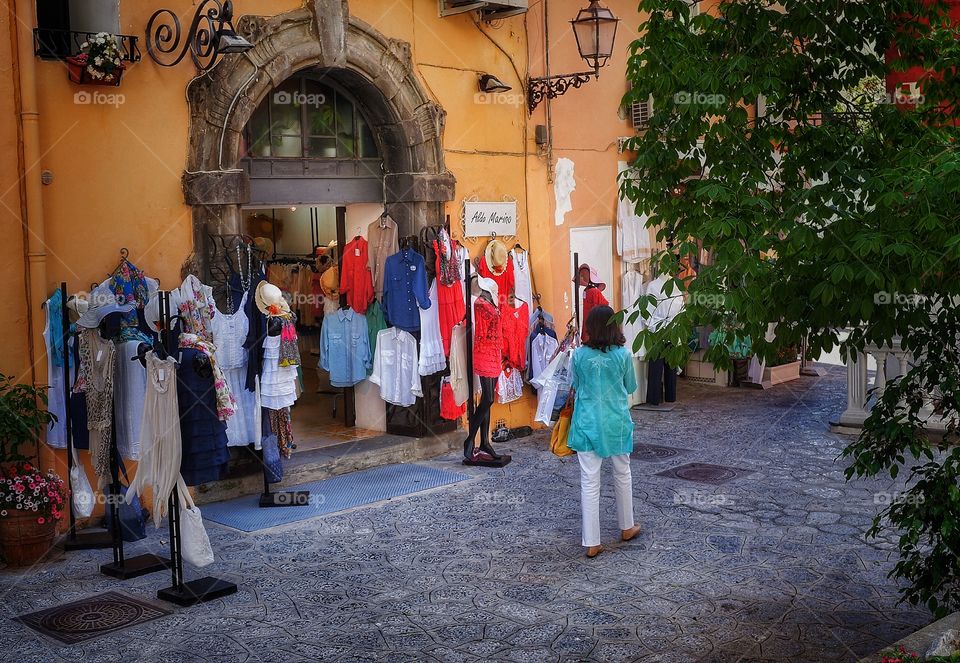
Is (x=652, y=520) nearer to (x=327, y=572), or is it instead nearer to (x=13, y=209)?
(x=327, y=572)

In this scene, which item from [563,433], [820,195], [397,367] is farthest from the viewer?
[397,367]

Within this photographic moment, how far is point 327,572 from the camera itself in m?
7.59

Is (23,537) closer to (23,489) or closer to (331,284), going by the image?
(23,489)

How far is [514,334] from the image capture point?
11.7 m

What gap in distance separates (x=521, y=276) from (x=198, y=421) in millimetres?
5650

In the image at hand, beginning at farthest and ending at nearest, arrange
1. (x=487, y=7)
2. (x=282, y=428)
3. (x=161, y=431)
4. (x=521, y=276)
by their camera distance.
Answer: (x=521, y=276) → (x=487, y=7) → (x=282, y=428) → (x=161, y=431)

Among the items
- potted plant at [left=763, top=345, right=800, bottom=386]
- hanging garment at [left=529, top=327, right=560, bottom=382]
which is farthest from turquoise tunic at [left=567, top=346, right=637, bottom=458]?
potted plant at [left=763, top=345, right=800, bottom=386]

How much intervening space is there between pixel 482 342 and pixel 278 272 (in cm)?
395

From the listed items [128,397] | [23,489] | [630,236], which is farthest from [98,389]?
[630,236]

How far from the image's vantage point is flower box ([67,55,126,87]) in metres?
8.11

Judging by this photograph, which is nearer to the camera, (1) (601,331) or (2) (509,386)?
(1) (601,331)

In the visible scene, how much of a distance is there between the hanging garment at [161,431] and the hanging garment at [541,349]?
5.92m

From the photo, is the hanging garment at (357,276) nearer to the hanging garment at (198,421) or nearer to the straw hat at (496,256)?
the straw hat at (496,256)

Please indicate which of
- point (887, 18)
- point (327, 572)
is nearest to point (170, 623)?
point (327, 572)
